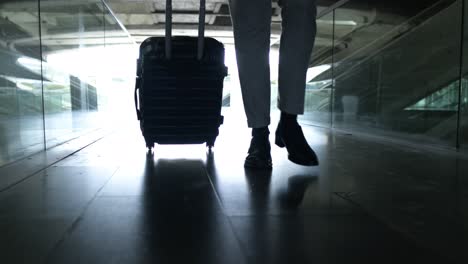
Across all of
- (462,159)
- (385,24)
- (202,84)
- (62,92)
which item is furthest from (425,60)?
(62,92)

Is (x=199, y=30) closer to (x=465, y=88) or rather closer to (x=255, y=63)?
(x=255, y=63)

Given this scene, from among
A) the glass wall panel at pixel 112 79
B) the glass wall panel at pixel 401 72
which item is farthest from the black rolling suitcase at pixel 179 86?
the glass wall panel at pixel 112 79

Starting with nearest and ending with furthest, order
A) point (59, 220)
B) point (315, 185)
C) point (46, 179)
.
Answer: point (59, 220)
point (315, 185)
point (46, 179)

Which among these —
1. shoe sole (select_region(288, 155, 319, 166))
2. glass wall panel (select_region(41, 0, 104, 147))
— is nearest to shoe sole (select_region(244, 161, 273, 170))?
shoe sole (select_region(288, 155, 319, 166))

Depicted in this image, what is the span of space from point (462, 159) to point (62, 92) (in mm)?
2931

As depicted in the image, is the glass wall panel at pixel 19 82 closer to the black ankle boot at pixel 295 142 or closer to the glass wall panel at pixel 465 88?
the black ankle boot at pixel 295 142

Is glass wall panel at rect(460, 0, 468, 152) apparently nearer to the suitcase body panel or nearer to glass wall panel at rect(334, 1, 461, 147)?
glass wall panel at rect(334, 1, 461, 147)

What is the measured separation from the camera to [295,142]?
1.98 meters

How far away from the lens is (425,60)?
4004mm

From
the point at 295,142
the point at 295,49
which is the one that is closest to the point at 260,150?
the point at 295,142

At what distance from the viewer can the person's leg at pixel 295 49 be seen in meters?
1.97

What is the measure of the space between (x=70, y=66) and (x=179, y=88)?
4.78ft

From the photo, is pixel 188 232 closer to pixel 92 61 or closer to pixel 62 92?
pixel 62 92

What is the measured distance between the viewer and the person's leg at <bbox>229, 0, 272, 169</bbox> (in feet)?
6.17
